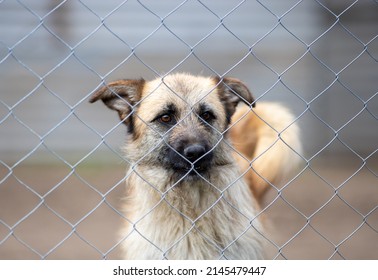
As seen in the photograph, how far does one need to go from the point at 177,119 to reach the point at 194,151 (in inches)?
13.3

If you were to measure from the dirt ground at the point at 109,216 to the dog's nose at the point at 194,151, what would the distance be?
3.58ft

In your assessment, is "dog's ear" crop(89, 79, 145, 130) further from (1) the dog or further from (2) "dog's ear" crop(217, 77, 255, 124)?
(2) "dog's ear" crop(217, 77, 255, 124)

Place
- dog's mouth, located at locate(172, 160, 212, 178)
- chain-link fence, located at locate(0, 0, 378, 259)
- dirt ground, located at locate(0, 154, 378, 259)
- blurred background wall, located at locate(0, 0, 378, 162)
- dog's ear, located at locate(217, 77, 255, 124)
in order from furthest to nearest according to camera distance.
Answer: blurred background wall, located at locate(0, 0, 378, 162)
chain-link fence, located at locate(0, 0, 378, 259)
dirt ground, located at locate(0, 154, 378, 259)
dog's ear, located at locate(217, 77, 255, 124)
dog's mouth, located at locate(172, 160, 212, 178)

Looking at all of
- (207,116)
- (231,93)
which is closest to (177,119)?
(207,116)

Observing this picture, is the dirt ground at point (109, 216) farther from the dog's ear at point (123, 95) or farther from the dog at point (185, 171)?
the dog's ear at point (123, 95)

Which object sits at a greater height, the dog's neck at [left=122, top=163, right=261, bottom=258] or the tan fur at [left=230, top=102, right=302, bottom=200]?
the dog's neck at [left=122, top=163, right=261, bottom=258]

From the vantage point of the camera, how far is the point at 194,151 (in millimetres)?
3127

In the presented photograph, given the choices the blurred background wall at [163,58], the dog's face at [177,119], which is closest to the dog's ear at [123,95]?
the dog's face at [177,119]

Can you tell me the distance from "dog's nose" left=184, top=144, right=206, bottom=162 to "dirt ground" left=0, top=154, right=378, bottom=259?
1.09 metres

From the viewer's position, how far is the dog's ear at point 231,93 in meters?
3.37

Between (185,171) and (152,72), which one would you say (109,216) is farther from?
(185,171)

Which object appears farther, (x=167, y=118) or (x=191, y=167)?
(x=167, y=118)

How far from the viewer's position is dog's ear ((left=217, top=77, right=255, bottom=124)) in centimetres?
337

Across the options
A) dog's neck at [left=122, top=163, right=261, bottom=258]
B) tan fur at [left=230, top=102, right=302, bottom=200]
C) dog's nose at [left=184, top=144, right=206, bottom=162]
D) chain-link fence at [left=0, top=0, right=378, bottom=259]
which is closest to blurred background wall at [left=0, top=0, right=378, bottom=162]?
chain-link fence at [left=0, top=0, right=378, bottom=259]
